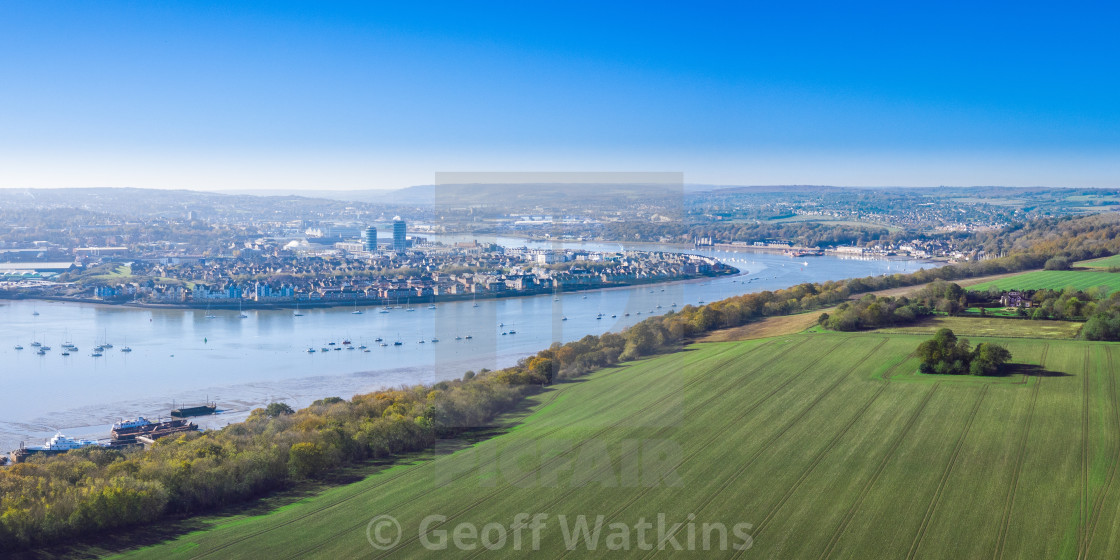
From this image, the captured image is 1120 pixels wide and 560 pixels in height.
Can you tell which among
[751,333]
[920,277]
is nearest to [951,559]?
[751,333]

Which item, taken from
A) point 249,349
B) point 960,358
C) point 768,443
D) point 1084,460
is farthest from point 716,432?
point 249,349

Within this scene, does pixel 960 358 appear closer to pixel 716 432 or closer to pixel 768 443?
pixel 768 443

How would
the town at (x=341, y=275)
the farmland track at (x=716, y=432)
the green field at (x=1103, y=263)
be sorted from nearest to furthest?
1. the farmland track at (x=716, y=432)
2. the green field at (x=1103, y=263)
3. the town at (x=341, y=275)

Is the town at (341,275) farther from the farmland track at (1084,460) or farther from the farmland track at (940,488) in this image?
the farmland track at (940,488)

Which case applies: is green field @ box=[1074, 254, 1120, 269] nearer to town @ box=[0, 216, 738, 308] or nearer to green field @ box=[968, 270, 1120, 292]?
green field @ box=[968, 270, 1120, 292]

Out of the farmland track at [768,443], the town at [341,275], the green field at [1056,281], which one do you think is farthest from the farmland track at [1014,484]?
the town at [341,275]
